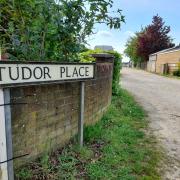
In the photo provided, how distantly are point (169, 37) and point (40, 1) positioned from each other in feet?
135

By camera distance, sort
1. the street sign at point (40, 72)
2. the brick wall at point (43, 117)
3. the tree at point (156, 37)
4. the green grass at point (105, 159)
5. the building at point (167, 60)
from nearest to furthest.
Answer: the street sign at point (40, 72) → the brick wall at point (43, 117) → the green grass at point (105, 159) → the building at point (167, 60) → the tree at point (156, 37)

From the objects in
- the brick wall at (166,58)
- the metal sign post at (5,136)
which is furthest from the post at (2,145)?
the brick wall at (166,58)

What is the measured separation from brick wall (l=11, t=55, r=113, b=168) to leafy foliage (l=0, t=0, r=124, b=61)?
0.59 meters

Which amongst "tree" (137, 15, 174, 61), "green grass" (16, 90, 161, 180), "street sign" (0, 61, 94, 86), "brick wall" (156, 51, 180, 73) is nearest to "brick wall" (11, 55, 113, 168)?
"green grass" (16, 90, 161, 180)

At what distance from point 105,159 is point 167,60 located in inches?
1221

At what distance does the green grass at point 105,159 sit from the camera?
121 inches

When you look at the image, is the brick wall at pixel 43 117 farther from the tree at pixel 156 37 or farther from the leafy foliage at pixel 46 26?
the tree at pixel 156 37

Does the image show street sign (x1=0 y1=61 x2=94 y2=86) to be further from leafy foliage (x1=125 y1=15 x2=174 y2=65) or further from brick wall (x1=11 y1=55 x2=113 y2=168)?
leafy foliage (x1=125 y1=15 x2=174 y2=65)

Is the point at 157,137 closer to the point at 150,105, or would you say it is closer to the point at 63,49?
the point at 63,49

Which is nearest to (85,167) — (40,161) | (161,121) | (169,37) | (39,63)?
(40,161)

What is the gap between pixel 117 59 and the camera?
8656 millimetres

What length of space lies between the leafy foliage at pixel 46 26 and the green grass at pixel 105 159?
1.44 metres

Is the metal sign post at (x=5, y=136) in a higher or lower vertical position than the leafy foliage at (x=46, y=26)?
lower

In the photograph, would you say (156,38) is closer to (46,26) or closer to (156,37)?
(156,37)
